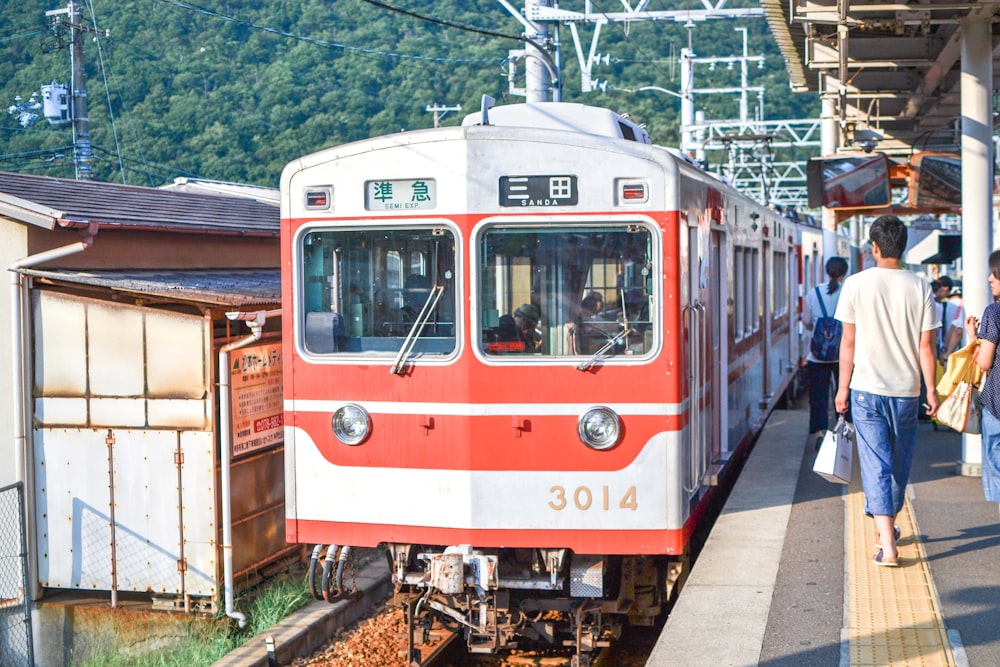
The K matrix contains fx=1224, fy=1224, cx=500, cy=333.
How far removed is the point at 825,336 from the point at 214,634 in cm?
517

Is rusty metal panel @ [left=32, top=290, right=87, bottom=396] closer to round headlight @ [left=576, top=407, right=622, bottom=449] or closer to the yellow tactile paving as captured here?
round headlight @ [left=576, top=407, right=622, bottom=449]

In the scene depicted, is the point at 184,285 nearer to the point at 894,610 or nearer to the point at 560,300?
the point at 560,300

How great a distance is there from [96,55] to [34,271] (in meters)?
28.0

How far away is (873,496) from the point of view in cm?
565

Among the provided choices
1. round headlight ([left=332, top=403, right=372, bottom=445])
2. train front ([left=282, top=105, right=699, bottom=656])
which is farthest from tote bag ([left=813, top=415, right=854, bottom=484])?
round headlight ([left=332, top=403, right=372, bottom=445])

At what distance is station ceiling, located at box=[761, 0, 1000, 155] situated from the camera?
7824 millimetres

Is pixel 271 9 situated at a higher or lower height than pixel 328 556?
higher

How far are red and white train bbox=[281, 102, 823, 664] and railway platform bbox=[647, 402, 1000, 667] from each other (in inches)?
20.2

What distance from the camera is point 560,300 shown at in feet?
19.8

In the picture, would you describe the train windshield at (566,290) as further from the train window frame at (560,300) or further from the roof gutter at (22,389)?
the roof gutter at (22,389)

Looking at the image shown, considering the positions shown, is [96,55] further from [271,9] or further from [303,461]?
[303,461]

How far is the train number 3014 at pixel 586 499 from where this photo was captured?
607 centimetres

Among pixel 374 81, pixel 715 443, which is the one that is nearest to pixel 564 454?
pixel 715 443

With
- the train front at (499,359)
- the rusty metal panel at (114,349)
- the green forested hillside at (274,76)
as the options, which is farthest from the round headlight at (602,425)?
the green forested hillside at (274,76)
